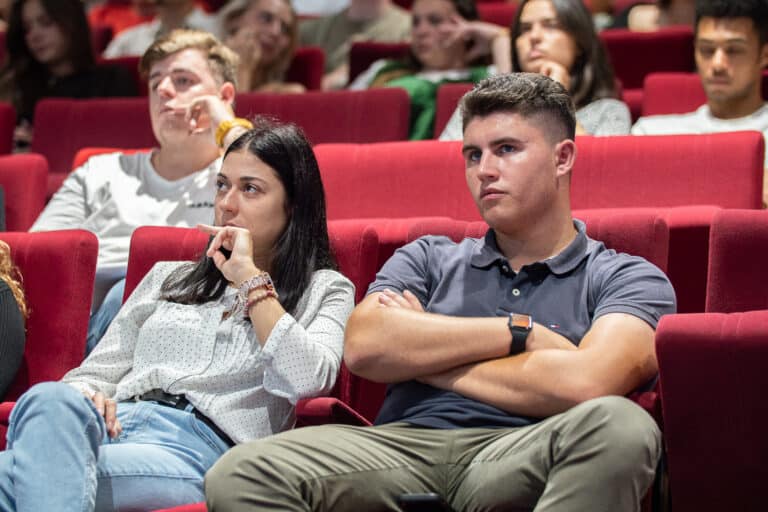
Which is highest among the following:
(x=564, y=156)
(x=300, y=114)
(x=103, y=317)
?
(x=564, y=156)

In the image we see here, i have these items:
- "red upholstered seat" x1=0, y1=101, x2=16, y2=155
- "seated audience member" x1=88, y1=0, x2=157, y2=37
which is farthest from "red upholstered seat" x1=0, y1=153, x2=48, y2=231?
"seated audience member" x1=88, y1=0, x2=157, y2=37

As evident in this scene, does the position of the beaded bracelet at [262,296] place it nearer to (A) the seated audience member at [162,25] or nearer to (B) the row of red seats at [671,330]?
(B) the row of red seats at [671,330]

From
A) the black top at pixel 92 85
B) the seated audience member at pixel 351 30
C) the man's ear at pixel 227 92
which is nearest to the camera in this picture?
the man's ear at pixel 227 92

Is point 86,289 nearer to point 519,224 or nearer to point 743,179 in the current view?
point 519,224

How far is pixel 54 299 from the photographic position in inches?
56.5

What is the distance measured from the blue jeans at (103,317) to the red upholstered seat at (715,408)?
26.0 inches

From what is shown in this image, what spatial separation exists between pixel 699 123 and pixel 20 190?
0.88 m

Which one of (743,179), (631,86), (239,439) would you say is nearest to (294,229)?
(239,439)

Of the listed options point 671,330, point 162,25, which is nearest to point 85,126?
point 162,25

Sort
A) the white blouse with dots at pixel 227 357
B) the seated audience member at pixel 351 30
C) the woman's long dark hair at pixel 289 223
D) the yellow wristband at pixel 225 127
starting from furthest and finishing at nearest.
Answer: the seated audience member at pixel 351 30
the yellow wristband at pixel 225 127
the woman's long dark hair at pixel 289 223
the white blouse with dots at pixel 227 357

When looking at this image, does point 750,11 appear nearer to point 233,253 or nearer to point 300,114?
point 300,114

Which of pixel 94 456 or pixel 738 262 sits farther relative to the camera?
pixel 738 262

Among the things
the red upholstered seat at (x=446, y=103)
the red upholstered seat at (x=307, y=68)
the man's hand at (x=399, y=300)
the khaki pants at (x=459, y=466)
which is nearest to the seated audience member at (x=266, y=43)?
the red upholstered seat at (x=307, y=68)

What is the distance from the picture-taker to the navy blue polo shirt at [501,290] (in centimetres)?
115
